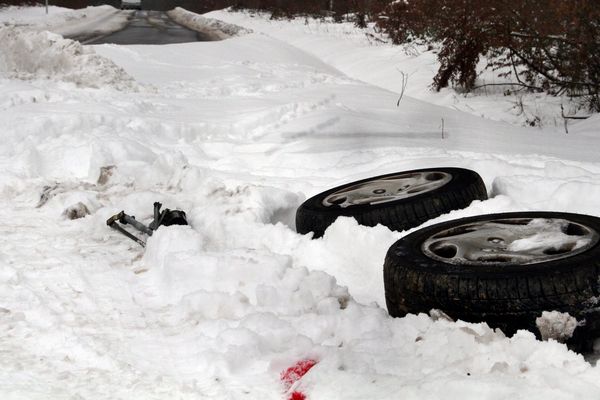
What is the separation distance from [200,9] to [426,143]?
41291 mm

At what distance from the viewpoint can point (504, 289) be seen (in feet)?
10.2

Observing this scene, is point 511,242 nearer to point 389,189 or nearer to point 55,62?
point 389,189

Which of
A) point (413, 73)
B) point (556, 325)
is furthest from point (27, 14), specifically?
point (556, 325)

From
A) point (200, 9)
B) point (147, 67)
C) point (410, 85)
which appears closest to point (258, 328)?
point (147, 67)

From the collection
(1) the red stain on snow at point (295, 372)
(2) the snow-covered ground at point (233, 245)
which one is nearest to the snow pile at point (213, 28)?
(2) the snow-covered ground at point (233, 245)

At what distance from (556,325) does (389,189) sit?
232 centimetres

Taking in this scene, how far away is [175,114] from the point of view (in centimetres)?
848

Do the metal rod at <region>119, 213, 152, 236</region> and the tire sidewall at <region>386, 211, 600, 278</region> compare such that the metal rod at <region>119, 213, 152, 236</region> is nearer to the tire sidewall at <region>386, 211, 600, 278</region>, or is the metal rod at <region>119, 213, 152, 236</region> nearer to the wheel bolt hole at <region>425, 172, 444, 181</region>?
the tire sidewall at <region>386, 211, 600, 278</region>

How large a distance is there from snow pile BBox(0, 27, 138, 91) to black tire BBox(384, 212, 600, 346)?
7021 millimetres

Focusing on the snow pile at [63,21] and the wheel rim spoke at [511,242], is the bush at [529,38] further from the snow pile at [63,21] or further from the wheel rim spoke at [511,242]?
the snow pile at [63,21]

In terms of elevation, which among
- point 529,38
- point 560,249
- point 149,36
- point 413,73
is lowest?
point 149,36

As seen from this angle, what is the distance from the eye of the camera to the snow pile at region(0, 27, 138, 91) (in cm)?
978

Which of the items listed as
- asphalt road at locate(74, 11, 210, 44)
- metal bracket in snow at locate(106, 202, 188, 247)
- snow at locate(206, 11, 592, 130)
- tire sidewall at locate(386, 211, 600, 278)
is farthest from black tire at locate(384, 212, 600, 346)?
asphalt road at locate(74, 11, 210, 44)

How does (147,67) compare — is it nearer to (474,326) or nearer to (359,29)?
(474,326)
